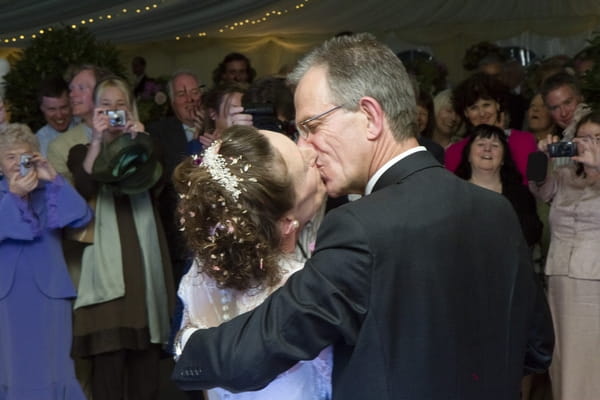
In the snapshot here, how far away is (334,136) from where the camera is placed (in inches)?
77.6

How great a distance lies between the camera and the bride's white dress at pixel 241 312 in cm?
217

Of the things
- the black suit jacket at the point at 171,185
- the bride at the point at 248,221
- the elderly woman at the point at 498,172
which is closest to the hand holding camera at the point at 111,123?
the black suit jacket at the point at 171,185

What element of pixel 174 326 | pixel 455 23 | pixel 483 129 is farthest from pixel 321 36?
pixel 174 326

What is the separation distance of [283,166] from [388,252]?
49cm

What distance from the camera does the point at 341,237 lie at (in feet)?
5.87

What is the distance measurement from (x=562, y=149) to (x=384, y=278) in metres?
2.71

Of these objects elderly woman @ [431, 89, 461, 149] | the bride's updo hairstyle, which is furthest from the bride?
elderly woman @ [431, 89, 461, 149]

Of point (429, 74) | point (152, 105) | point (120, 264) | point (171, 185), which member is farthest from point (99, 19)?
point (120, 264)

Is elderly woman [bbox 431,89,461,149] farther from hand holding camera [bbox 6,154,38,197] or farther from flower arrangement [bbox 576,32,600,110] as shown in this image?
hand holding camera [bbox 6,154,38,197]

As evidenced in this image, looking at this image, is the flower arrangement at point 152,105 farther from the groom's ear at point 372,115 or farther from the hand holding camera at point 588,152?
the groom's ear at point 372,115

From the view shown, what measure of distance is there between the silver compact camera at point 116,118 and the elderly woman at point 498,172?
1.72 metres

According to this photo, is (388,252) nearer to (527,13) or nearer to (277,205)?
(277,205)

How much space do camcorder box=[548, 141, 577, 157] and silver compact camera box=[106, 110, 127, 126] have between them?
194 centimetres

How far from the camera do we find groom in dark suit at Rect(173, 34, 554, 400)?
5.83 ft
